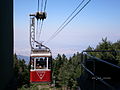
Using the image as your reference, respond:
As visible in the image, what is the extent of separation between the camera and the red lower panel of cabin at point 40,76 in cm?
1140

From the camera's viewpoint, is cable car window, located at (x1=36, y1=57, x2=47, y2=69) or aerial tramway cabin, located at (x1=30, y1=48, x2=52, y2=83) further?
cable car window, located at (x1=36, y1=57, x2=47, y2=69)

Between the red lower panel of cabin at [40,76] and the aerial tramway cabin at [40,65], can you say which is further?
the red lower panel of cabin at [40,76]

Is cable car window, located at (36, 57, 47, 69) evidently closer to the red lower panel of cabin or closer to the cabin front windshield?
the cabin front windshield

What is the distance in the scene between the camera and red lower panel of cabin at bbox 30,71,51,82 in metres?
11.4

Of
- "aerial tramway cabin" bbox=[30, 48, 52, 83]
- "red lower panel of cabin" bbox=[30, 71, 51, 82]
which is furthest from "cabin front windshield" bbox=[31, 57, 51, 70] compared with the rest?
"red lower panel of cabin" bbox=[30, 71, 51, 82]

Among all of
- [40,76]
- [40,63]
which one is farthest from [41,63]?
[40,76]

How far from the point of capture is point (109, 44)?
2809 cm

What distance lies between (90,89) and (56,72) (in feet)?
181

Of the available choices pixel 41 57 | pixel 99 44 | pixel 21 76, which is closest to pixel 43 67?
pixel 41 57

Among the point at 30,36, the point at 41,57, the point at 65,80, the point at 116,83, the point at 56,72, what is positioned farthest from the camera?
the point at 56,72

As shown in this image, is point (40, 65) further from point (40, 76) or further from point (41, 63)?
point (40, 76)

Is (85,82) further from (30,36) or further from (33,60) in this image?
(30,36)

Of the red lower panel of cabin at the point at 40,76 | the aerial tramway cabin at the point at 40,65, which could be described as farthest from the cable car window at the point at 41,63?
the red lower panel of cabin at the point at 40,76

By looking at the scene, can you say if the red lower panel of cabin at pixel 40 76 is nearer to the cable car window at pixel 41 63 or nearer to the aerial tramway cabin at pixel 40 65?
the aerial tramway cabin at pixel 40 65
